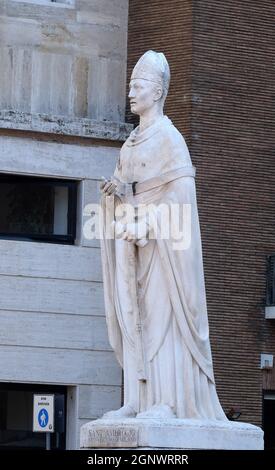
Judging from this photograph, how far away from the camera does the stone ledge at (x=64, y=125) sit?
91.4 feet

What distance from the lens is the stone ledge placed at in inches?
1097

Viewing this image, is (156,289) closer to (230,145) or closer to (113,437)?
(113,437)

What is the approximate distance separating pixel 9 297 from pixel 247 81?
4788mm

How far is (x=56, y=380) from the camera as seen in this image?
27.9 meters

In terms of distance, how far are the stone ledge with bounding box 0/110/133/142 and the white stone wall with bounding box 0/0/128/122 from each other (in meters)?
0.26

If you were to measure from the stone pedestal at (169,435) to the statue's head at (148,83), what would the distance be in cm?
261

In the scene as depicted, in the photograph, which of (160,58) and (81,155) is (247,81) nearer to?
(81,155)

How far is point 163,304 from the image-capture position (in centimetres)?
1539

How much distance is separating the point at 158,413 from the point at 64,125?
44.9 ft

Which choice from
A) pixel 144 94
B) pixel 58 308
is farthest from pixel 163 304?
pixel 58 308

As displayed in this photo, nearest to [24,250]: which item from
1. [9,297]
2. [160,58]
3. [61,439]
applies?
[9,297]

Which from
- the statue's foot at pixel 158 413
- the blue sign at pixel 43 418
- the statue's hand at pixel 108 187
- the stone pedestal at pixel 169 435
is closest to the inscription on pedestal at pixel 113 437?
the stone pedestal at pixel 169 435

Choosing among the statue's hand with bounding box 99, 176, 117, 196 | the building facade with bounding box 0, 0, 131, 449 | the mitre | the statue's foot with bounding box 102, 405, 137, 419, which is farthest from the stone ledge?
the statue's foot with bounding box 102, 405, 137, 419

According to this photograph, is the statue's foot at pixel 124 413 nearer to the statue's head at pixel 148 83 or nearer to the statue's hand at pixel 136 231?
the statue's hand at pixel 136 231
